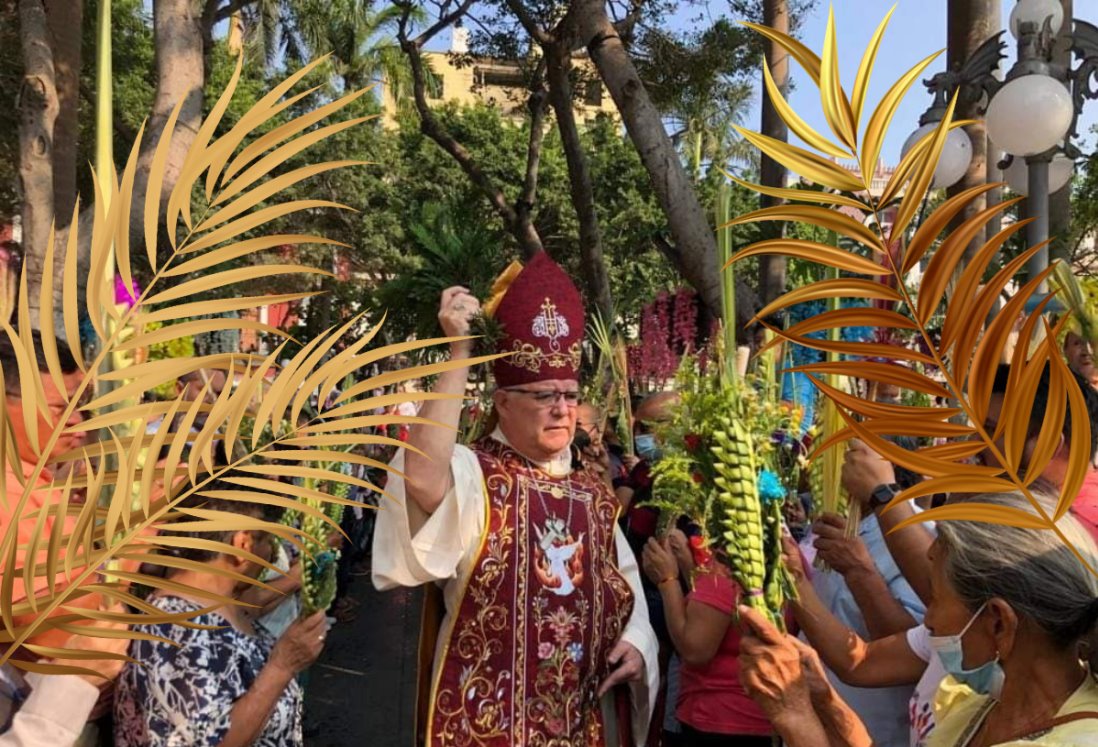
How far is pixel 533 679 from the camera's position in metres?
2.54

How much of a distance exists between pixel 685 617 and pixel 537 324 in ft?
3.32

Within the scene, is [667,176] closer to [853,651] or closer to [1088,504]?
[1088,504]

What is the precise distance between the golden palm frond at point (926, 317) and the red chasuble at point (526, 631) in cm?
138

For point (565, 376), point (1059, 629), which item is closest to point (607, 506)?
point (565, 376)

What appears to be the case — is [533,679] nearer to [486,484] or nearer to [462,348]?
[486,484]

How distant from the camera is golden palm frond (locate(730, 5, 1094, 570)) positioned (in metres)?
1.26

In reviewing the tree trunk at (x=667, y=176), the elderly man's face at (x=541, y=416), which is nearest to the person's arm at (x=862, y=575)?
the elderly man's face at (x=541, y=416)

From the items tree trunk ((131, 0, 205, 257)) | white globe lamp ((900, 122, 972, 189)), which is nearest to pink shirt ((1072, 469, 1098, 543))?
white globe lamp ((900, 122, 972, 189))

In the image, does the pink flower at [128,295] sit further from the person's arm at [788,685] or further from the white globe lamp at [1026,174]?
the white globe lamp at [1026,174]

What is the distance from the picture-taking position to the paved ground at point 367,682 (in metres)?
5.34

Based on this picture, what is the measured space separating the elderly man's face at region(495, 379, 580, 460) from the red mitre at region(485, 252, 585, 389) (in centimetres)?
3

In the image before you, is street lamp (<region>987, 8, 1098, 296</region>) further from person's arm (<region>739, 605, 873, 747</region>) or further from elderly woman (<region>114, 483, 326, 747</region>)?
elderly woman (<region>114, 483, 326, 747</region>)

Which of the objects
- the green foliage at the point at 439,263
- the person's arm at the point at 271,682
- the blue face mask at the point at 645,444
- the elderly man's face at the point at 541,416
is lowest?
the person's arm at the point at 271,682

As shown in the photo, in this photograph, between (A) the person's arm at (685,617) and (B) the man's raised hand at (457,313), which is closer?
(B) the man's raised hand at (457,313)
